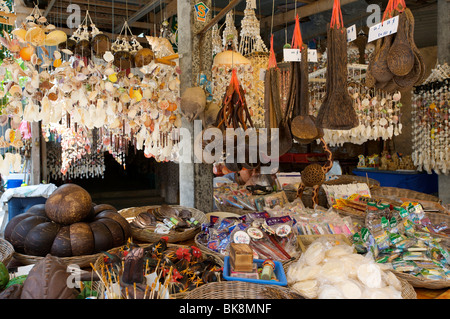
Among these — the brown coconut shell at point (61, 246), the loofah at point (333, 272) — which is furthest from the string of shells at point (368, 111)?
the brown coconut shell at point (61, 246)

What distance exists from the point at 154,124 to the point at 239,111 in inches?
20.3

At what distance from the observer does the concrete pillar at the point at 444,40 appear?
4.66 meters

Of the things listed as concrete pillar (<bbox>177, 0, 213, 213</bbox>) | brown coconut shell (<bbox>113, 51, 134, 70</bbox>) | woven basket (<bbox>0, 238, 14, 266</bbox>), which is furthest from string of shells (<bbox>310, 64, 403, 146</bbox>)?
woven basket (<bbox>0, 238, 14, 266</bbox>)

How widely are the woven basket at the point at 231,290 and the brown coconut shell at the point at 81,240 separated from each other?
0.63m

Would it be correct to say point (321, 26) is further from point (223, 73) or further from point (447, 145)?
point (223, 73)

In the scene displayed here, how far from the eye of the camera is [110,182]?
9.16 m

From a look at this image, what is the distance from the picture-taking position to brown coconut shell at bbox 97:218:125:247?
1.67 meters

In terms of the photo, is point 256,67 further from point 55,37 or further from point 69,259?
point 69,259

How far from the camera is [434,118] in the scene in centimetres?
429

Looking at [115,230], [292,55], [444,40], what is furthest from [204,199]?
A: [444,40]

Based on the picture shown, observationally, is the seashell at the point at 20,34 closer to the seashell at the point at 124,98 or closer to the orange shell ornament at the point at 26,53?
the orange shell ornament at the point at 26,53

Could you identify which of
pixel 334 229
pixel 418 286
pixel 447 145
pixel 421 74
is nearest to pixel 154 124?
pixel 334 229

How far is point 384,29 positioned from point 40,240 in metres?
1.67
